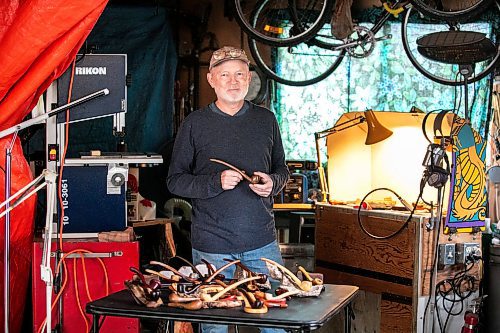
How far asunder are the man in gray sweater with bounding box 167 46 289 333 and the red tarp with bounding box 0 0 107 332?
69 centimetres

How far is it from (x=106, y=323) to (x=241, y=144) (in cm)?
124

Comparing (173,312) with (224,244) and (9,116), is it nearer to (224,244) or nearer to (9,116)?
(224,244)

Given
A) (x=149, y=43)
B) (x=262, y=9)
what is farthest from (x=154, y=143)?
(x=262, y=9)

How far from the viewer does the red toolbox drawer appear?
14.5ft

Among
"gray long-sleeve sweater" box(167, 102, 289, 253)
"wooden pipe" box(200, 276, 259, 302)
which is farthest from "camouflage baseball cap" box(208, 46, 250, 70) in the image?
"wooden pipe" box(200, 276, 259, 302)

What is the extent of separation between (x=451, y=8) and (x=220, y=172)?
11.4 ft

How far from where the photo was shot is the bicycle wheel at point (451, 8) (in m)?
6.08

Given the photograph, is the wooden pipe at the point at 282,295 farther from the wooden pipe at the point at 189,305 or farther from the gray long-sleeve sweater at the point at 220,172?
the gray long-sleeve sweater at the point at 220,172

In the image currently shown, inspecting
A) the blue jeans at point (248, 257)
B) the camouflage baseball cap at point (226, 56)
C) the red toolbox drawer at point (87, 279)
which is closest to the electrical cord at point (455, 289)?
the blue jeans at point (248, 257)

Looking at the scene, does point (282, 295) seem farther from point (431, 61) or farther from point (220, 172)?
point (431, 61)

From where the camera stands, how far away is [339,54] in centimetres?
734

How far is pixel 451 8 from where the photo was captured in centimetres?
669

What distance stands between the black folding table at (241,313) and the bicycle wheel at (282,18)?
11.8 feet

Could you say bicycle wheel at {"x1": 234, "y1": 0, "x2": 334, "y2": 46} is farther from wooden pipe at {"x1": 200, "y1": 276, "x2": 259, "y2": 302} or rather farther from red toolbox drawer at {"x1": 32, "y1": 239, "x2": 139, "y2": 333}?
wooden pipe at {"x1": 200, "y1": 276, "x2": 259, "y2": 302}
